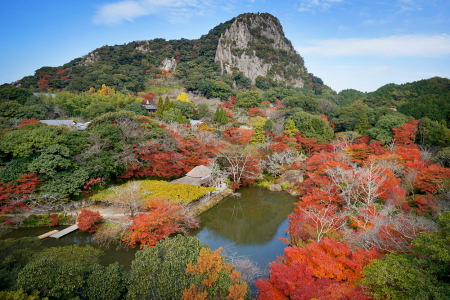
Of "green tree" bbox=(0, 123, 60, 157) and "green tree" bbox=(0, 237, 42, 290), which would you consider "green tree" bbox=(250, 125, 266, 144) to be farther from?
"green tree" bbox=(0, 237, 42, 290)

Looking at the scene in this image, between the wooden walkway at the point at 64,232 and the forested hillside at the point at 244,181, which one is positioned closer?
the forested hillside at the point at 244,181

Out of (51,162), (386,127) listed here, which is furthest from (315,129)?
(51,162)

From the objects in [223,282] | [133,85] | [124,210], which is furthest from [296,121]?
[133,85]

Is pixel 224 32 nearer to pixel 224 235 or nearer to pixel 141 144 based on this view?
pixel 141 144

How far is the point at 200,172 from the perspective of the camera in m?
19.5

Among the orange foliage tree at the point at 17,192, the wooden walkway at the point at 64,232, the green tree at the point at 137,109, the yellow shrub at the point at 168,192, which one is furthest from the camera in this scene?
the green tree at the point at 137,109

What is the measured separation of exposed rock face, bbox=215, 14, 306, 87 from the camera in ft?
211

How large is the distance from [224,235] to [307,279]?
735 centimetres

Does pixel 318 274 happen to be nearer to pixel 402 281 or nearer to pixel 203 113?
pixel 402 281

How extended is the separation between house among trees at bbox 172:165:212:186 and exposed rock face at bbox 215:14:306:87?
49009 mm

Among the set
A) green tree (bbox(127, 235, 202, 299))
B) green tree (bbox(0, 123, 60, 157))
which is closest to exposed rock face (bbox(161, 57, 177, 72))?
green tree (bbox(0, 123, 60, 157))

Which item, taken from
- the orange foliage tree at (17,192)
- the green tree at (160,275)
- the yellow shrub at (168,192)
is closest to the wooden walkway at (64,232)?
the yellow shrub at (168,192)

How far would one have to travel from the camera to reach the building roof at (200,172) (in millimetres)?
19172

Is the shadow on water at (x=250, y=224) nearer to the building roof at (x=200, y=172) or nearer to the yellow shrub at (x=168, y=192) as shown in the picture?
the yellow shrub at (x=168, y=192)
